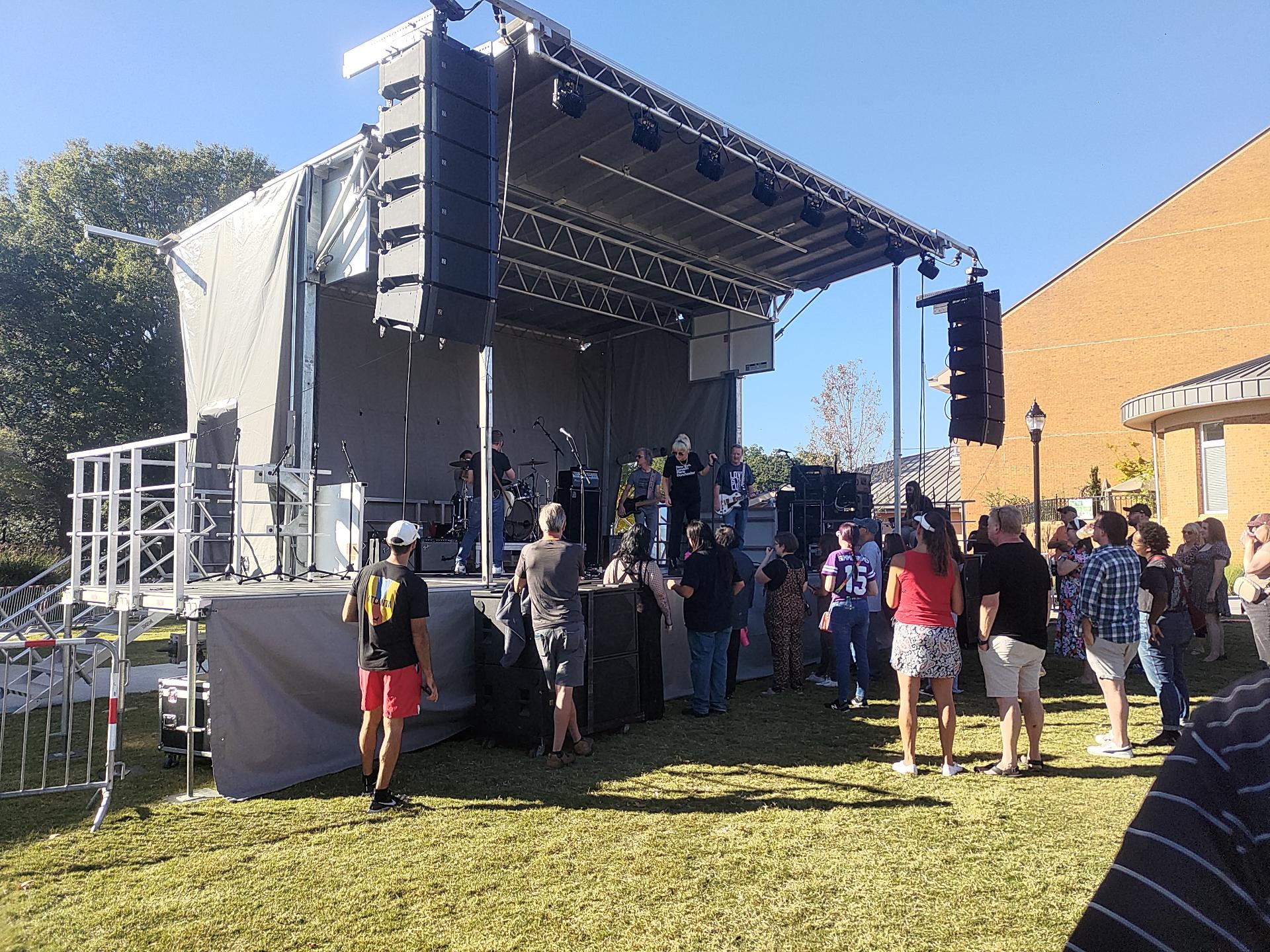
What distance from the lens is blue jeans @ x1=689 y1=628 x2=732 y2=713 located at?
290 inches

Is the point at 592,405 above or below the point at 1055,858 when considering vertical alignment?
above

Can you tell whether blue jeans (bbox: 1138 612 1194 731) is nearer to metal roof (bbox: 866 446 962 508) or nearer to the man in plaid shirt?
the man in plaid shirt

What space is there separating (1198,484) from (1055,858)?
1591 cm

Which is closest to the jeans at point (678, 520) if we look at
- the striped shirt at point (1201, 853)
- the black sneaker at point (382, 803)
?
the black sneaker at point (382, 803)

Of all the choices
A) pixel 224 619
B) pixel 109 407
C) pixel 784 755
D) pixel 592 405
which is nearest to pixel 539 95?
pixel 224 619

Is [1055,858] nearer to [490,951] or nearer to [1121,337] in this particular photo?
[490,951]

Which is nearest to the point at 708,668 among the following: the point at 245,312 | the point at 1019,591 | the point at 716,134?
the point at 1019,591

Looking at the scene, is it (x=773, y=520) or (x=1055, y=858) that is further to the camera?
(x=773, y=520)

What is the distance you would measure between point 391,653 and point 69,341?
77.1 ft

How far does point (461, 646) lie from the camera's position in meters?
6.64

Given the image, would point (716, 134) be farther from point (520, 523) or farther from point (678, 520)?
point (520, 523)

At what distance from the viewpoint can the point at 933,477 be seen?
3412cm

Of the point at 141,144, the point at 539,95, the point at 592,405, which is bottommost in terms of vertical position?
the point at 592,405

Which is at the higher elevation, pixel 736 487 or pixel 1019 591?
pixel 736 487
